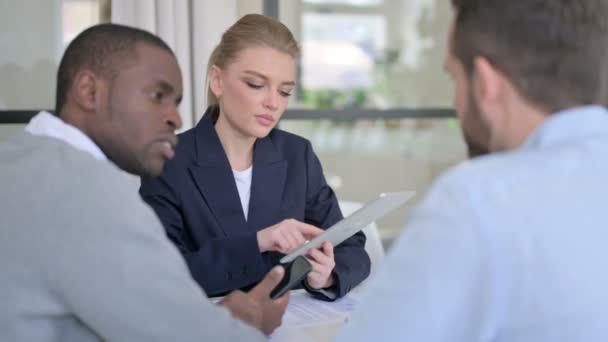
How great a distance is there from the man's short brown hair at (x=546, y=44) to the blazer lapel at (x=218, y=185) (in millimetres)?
1271

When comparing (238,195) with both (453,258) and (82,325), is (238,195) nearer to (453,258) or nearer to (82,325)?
(82,325)

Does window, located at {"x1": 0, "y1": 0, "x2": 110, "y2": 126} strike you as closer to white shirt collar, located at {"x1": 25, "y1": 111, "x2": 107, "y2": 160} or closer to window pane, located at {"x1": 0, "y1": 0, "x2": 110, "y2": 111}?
window pane, located at {"x1": 0, "y1": 0, "x2": 110, "y2": 111}

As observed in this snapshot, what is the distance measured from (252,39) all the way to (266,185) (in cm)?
44

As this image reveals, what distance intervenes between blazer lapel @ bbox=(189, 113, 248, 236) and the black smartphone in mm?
497

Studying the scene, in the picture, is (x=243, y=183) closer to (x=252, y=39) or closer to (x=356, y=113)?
(x=252, y=39)

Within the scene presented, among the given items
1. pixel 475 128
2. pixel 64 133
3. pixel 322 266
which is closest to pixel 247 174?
pixel 322 266

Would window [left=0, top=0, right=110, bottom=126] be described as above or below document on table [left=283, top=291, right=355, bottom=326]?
above

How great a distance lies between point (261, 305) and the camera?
1456 millimetres

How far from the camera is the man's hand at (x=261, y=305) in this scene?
4.72 ft

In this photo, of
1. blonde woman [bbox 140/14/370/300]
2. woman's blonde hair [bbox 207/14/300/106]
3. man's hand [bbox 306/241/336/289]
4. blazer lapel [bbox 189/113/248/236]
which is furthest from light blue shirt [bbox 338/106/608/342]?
woman's blonde hair [bbox 207/14/300/106]

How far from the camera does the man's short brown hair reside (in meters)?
0.96

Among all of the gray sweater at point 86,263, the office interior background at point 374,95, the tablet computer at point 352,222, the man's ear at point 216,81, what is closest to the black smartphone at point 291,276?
the tablet computer at point 352,222

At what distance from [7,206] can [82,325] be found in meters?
0.22

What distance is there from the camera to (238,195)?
221 centimetres
